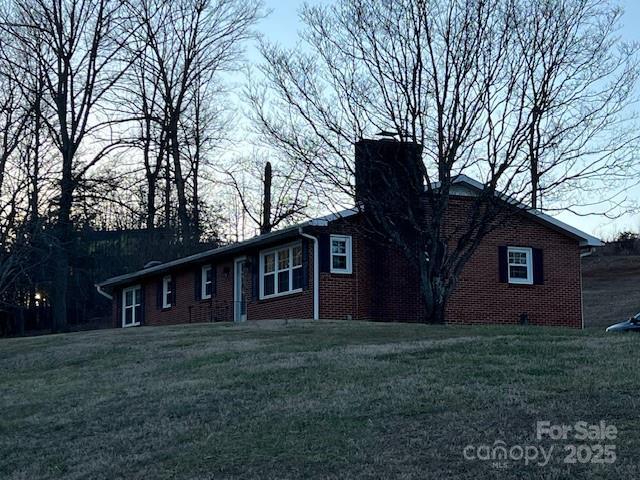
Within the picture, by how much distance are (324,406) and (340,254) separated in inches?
598

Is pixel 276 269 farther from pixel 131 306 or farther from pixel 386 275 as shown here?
pixel 131 306

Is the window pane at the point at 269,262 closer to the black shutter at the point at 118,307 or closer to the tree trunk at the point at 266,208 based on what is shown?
the black shutter at the point at 118,307

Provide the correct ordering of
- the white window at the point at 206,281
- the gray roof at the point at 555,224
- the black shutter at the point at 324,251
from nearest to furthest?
the black shutter at the point at 324,251 → the gray roof at the point at 555,224 → the white window at the point at 206,281

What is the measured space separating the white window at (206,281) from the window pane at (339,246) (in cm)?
664

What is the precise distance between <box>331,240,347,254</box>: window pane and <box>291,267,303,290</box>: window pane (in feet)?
3.84

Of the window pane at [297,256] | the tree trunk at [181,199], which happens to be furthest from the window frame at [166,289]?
the window pane at [297,256]

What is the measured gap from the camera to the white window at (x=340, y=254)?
27109mm

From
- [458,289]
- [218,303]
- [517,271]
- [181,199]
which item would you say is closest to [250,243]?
[218,303]

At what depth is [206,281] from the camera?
3303cm

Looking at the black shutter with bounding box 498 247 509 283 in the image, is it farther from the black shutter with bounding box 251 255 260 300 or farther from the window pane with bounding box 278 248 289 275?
the black shutter with bounding box 251 255 260 300

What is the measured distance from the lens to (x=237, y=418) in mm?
12172

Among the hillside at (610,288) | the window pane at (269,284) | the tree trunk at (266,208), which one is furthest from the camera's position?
the hillside at (610,288)

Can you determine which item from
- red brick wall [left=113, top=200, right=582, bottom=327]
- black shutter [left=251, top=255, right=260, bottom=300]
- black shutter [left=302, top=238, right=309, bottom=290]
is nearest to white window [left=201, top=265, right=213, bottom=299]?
red brick wall [left=113, top=200, right=582, bottom=327]

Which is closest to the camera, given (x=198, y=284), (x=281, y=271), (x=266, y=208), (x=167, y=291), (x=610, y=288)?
(x=281, y=271)
